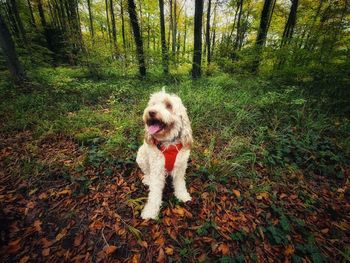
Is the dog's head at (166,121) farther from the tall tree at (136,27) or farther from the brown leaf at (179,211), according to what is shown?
the tall tree at (136,27)

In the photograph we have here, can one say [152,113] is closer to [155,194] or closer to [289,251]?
[155,194]

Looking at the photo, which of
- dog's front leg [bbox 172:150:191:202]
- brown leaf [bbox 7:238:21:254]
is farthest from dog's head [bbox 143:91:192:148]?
brown leaf [bbox 7:238:21:254]

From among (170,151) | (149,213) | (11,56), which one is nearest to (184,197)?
(149,213)

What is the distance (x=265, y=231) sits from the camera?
2.40 metres

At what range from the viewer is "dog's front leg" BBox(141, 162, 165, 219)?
8.44 feet

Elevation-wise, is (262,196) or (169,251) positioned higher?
(262,196)


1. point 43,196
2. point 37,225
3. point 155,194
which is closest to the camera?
point 37,225

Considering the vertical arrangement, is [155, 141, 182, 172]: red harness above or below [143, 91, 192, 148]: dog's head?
below

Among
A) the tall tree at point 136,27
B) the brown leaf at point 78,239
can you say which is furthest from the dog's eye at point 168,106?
the tall tree at point 136,27

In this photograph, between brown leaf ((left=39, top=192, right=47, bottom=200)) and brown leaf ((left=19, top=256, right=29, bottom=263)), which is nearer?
brown leaf ((left=19, top=256, right=29, bottom=263))

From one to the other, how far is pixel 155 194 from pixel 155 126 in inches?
42.6

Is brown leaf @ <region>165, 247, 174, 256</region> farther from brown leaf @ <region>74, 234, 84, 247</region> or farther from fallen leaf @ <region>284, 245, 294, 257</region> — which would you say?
fallen leaf @ <region>284, 245, 294, 257</region>

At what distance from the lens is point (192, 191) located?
3021 millimetres

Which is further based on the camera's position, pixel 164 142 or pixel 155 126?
pixel 164 142
